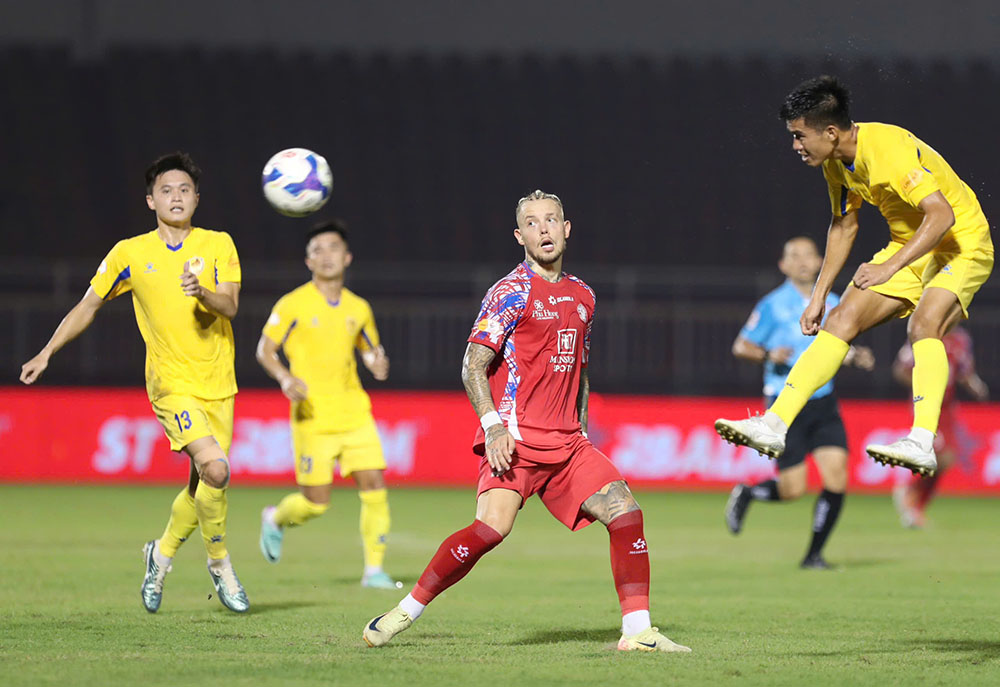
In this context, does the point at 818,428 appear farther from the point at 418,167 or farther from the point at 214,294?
the point at 418,167

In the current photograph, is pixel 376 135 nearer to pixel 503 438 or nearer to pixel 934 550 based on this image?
pixel 934 550

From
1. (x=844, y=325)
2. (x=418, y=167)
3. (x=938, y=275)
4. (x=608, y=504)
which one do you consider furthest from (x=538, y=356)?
Answer: (x=418, y=167)

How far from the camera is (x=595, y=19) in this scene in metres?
24.0

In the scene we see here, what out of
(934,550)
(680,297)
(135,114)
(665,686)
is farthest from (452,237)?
(665,686)

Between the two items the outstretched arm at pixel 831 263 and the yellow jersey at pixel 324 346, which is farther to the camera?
the yellow jersey at pixel 324 346

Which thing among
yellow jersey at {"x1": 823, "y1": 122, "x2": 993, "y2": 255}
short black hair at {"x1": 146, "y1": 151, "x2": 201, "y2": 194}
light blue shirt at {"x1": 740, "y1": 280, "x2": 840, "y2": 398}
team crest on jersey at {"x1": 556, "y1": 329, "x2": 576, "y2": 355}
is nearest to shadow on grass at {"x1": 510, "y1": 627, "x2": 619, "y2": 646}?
team crest on jersey at {"x1": 556, "y1": 329, "x2": 576, "y2": 355}

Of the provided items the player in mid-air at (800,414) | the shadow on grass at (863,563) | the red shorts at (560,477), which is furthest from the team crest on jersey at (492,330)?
the shadow on grass at (863,563)

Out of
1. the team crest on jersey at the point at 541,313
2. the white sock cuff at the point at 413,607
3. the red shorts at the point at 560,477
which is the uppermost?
the team crest on jersey at the point at 541,313

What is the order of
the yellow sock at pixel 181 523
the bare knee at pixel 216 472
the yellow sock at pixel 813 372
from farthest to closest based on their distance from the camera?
the yellow sock at pixel 181 523, the bare knee at pixel 216 472, the yellow sock at pixel 813 372

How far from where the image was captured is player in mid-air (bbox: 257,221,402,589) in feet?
31.1

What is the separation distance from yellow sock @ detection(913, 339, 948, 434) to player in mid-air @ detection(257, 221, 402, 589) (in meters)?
4.10

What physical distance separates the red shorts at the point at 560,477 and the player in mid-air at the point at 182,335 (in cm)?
192

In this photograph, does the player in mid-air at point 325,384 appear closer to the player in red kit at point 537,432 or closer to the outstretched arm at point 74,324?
the outstretched arm at point 74,324

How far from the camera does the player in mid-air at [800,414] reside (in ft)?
33.8
